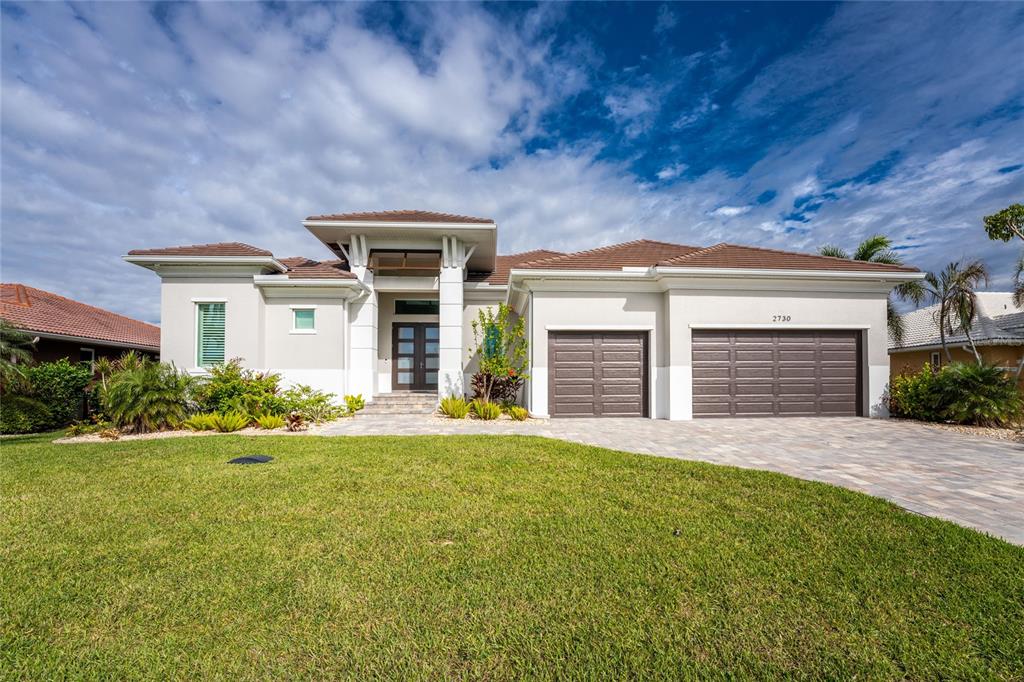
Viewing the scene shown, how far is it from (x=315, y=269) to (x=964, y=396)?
701 inches

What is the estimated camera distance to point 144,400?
9047mm

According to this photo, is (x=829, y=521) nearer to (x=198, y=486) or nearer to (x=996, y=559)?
(x=996, y=559)

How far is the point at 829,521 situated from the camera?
382 centimetres

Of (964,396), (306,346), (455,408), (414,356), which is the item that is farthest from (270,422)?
(964,396)

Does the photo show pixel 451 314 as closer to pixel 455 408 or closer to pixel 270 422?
pixel 455 408

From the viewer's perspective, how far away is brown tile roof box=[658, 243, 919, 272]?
36.4 ft

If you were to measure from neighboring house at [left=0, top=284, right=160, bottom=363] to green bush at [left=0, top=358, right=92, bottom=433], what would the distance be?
1.33 m

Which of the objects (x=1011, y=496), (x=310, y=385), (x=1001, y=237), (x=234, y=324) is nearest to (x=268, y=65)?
(x=234, y=324)

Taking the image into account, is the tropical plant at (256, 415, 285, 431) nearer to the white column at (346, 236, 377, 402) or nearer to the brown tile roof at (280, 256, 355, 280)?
the white column at (346, 236, 377, 402)

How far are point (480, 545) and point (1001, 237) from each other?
15.3 meters

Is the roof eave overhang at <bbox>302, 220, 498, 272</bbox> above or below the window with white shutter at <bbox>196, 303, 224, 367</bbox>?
above

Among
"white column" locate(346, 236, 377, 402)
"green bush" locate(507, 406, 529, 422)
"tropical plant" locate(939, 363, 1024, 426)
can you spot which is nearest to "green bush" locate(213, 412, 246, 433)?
"white column" locate(346, 236, 377, 402)

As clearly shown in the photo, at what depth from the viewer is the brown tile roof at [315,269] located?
483 inches

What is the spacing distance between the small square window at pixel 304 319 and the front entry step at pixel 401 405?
9.71 ft
